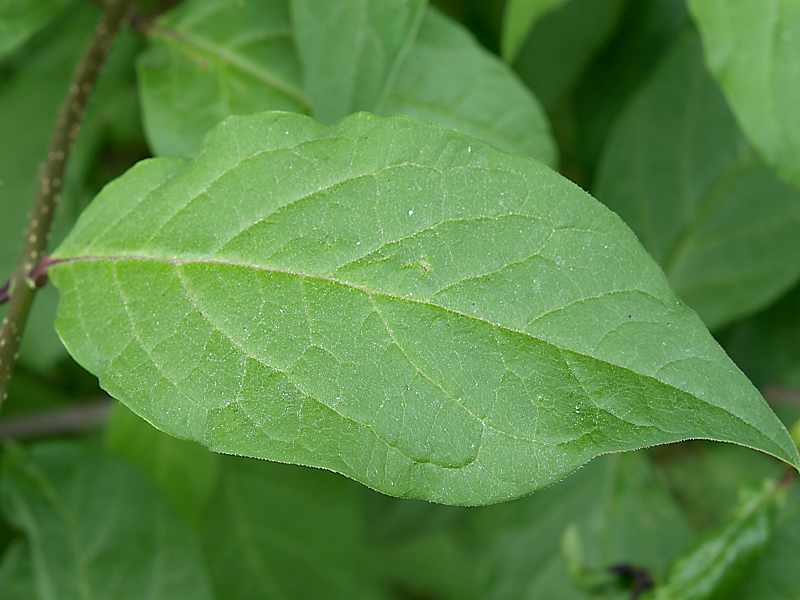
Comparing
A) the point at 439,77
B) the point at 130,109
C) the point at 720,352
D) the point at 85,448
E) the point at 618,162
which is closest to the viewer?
the point at 720,352

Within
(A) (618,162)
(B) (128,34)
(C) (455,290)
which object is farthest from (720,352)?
(B) (128,34)

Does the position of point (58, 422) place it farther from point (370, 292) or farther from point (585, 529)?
point (370, 292)

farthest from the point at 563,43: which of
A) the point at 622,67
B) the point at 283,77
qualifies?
the point at 283,77

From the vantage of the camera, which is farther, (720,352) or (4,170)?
(4,170)

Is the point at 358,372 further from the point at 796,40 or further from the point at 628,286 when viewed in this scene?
the point at 796,40

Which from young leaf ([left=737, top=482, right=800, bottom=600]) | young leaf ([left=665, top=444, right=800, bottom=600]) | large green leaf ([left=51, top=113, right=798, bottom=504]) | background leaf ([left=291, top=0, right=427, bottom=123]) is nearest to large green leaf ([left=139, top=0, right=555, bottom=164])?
background leaf ([left=291, top=0, right=427, bottom=123])

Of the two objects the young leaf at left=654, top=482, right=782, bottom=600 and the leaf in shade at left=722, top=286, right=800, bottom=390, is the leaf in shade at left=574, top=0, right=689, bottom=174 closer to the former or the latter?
the leaf in shade at left=722, top=286, right=800, bottom=390

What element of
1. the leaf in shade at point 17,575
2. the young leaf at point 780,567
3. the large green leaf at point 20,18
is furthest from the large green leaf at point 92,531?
the young leaf at point 780,567
